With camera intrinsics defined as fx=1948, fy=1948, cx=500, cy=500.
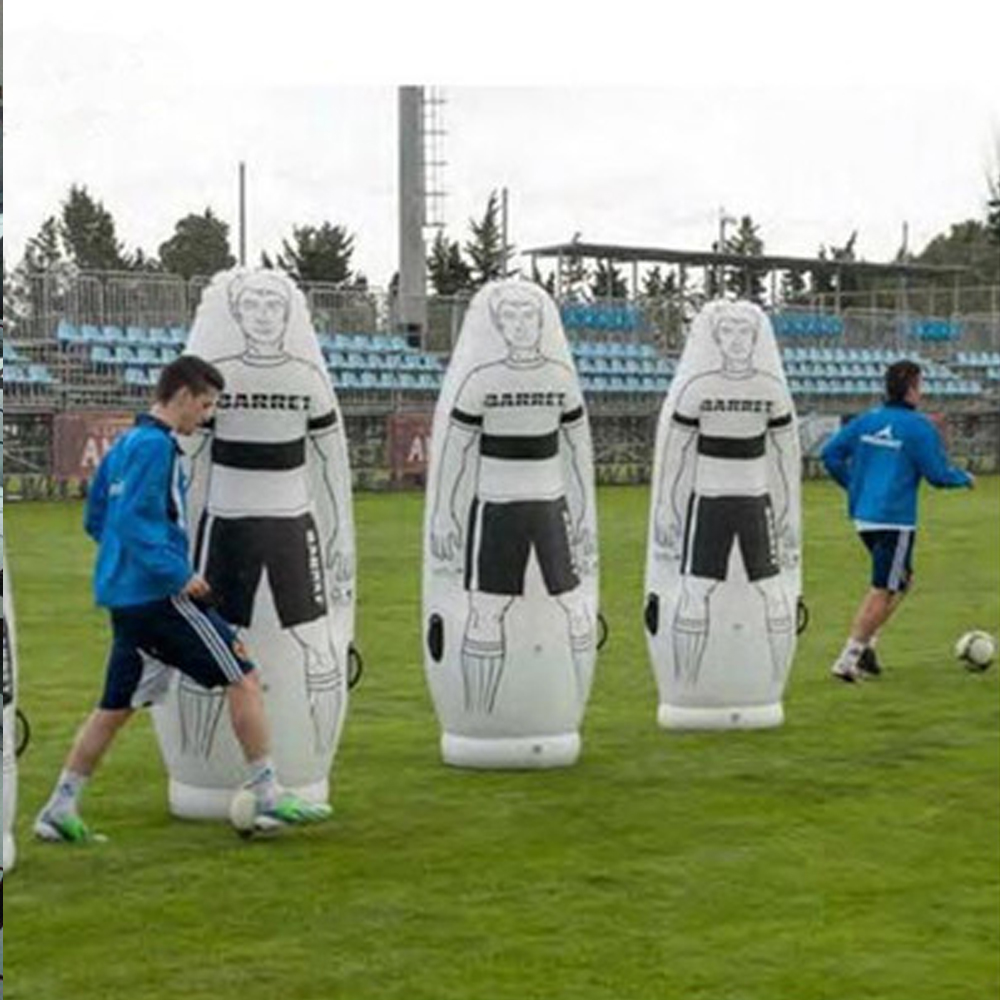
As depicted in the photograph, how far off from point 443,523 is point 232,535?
1.33 metres

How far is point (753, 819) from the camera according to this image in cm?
695

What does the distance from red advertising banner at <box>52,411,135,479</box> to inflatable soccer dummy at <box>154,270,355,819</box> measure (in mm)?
19093

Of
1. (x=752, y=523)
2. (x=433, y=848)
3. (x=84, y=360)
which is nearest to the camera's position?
(x=433, y=848)

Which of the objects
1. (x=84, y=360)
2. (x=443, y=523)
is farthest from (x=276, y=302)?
(x=84, y=360)

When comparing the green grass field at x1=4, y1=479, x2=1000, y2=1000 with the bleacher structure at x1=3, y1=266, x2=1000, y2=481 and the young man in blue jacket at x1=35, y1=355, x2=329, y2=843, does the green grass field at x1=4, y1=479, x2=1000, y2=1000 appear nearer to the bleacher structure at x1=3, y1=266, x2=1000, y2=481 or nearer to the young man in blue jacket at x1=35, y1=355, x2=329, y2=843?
the young man in blue jacket at x1=35, y1=355, x2=329, y2=843

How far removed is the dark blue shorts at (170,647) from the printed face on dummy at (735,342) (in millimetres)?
3332

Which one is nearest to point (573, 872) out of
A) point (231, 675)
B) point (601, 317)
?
point (231, 675)

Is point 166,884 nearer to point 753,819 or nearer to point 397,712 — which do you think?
point 753,819

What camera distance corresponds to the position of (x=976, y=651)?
11.1 meters

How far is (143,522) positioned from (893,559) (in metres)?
5.56

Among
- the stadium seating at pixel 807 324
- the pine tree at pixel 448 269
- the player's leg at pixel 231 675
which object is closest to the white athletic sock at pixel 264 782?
the player's leg at pixel 231 675

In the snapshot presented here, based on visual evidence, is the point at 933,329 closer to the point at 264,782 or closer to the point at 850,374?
the point at 850,374

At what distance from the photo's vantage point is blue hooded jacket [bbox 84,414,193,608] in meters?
6.07

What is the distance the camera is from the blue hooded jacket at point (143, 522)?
6.07m
